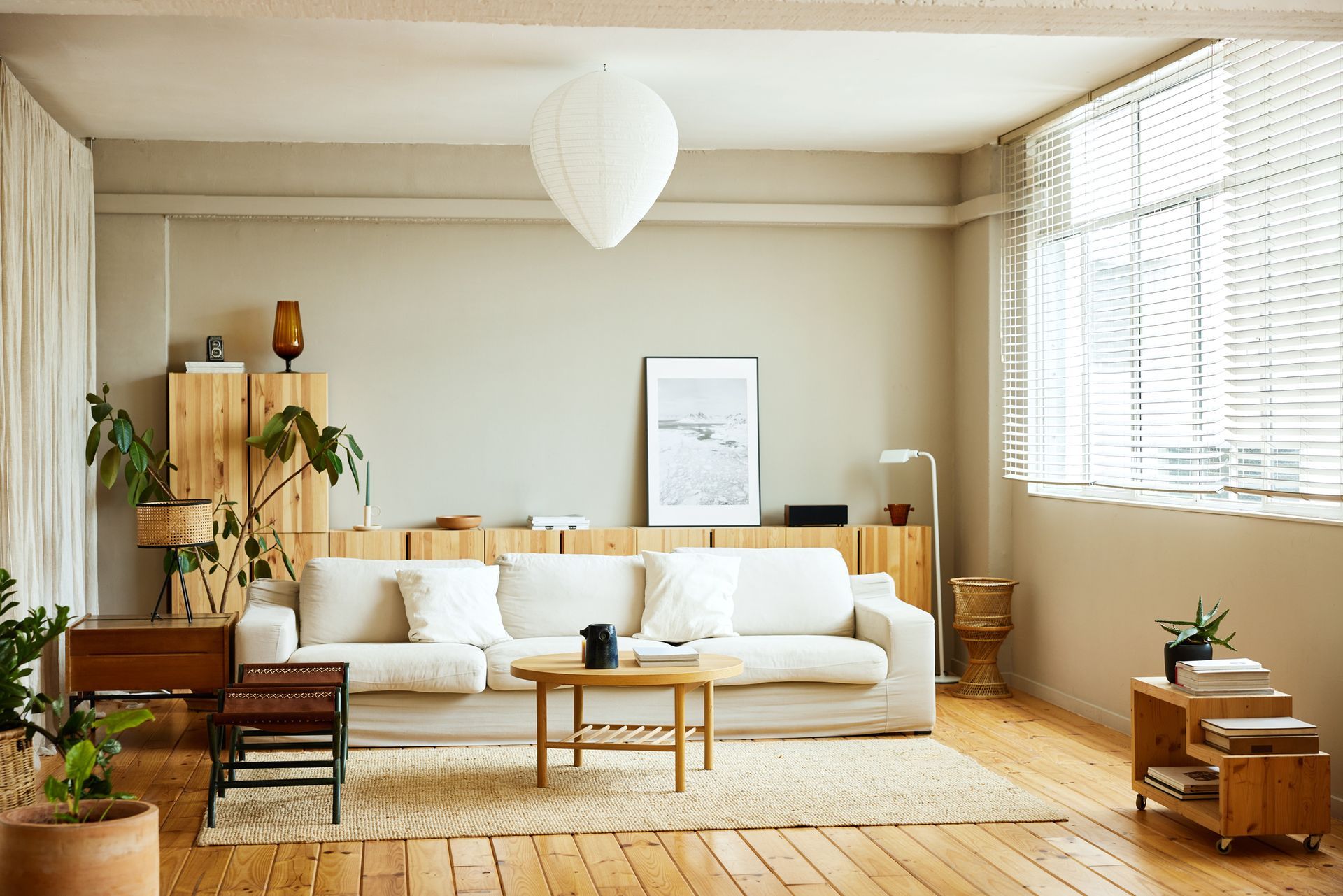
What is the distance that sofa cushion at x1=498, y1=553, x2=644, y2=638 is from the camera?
5.63 metres

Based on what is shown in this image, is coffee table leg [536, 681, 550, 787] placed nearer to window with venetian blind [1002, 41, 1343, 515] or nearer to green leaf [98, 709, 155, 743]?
green leaf [98, 709, 155, 743]

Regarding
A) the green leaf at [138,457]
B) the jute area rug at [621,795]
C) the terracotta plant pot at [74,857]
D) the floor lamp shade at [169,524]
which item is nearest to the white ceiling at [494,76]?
the green leaf at [138,457]

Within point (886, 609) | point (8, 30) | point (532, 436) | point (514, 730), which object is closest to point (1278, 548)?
point (886, 609)

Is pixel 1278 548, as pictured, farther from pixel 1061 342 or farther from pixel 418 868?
pixel 418 868

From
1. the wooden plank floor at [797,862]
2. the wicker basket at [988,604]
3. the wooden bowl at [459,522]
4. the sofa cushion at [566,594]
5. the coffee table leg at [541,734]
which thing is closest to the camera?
the wooden plank floor at [797,862]

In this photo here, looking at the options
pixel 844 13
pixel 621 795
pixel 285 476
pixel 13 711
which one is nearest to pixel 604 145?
pixel 844 13

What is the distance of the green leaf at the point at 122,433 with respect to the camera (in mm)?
5953

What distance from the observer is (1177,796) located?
4.04 m

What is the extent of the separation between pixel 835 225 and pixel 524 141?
184 centimetres

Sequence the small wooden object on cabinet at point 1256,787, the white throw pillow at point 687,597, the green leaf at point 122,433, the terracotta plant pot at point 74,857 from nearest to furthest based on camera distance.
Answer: the terracotta plant pot at point 74,857 < the small wooden object on cabinet at point 1256,787 < the white throw pillow at point 687,597 < the green leaf at point 122,433

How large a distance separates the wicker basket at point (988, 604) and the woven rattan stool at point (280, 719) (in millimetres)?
3444

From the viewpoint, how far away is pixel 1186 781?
4.07m

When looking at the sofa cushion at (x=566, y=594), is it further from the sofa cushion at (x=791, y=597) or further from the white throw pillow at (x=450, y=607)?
the sofa cushion at (x=791, y=597)

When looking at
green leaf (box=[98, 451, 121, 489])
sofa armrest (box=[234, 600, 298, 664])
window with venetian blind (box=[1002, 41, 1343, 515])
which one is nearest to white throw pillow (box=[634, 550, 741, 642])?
sofa armrest (box=[234, 600, 298, 664])
